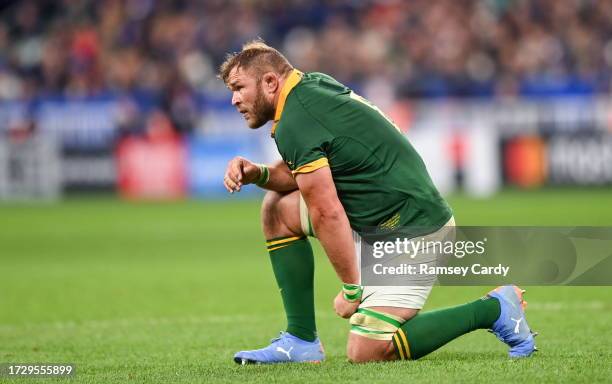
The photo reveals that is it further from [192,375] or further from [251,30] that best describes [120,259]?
[251,30]

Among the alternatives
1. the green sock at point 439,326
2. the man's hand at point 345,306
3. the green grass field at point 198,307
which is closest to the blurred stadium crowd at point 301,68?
the green grass field at point 198,307

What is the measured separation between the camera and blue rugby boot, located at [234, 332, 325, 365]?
6.08m

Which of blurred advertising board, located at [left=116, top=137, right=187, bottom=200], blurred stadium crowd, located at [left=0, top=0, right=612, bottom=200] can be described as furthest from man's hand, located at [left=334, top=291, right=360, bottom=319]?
blurred advertising board, located at [left=116, top=137, right=187, bottom=200]

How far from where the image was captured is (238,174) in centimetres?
582

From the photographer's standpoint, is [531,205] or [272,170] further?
[531,205]

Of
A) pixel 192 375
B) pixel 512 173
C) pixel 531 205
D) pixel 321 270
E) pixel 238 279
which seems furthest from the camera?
pixel 512 173

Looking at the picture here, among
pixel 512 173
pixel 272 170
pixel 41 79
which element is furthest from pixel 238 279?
pixel 41 79

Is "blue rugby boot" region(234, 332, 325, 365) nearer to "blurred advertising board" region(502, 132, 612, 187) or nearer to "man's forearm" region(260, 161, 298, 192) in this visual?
"man's forearm" region(260, 161, 298, 192)

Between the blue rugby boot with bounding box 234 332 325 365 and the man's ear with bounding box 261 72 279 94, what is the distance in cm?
141

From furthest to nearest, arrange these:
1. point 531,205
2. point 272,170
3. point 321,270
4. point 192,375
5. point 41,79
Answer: point 41,79 → point 531,205 → point 321,270 → point 272,170 → point 192,375

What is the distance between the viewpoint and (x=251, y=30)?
2481cm

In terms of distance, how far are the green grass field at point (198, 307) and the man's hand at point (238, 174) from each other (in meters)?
0.96

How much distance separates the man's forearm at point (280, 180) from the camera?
629 centimetres

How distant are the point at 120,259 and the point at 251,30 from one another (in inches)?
476
